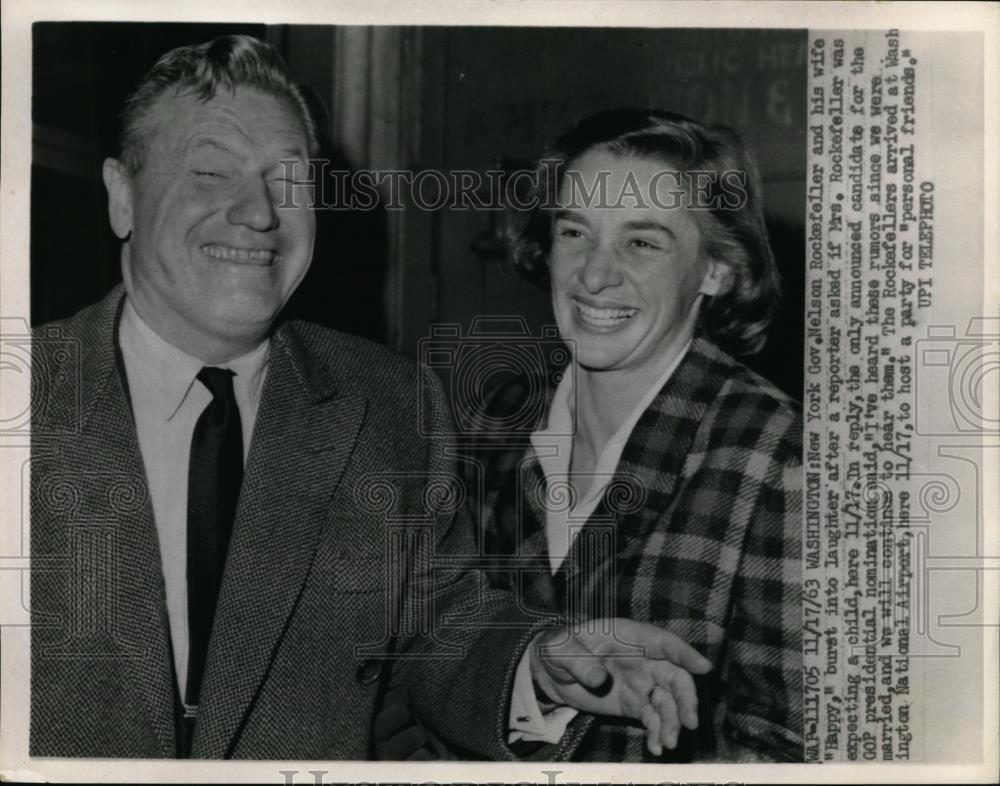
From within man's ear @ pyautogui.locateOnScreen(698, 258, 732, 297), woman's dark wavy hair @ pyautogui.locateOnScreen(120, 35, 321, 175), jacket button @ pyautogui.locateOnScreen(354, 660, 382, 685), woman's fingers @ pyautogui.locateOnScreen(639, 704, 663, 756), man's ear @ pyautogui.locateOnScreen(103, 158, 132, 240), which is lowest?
woman's fingers @ pyautogui.locateOnScreen(639, 704, 663, 756)

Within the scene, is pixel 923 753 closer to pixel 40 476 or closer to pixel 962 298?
pixel 962 298

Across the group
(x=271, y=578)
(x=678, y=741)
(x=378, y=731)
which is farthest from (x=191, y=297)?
(x=678, y=741)

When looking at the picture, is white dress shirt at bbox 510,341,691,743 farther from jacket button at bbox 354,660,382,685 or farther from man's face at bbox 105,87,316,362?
man's face at bbox 105,87,316,362

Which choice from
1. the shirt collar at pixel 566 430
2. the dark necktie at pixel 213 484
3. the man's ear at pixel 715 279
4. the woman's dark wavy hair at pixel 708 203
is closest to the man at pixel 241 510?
the dark necktie at pixel 213 484

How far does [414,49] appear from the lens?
1301mm

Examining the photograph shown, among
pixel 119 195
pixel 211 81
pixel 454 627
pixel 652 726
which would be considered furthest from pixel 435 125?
pixel 652 726

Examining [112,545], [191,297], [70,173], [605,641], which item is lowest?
[605,641]

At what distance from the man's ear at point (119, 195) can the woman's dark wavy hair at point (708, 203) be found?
0.47m

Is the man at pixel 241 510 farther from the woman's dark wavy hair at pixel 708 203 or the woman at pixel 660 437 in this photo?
the woman's dark wavy hair at pixel 708 203

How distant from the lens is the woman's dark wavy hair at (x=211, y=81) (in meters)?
1.26

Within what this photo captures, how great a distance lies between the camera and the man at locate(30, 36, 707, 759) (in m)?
1.25

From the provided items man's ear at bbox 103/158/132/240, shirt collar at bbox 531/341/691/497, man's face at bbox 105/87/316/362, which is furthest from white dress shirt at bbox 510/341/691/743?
man's ear at bbox 103/158/132/240

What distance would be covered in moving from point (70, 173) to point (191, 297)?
23 centimetres

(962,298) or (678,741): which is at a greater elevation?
(962,298)
